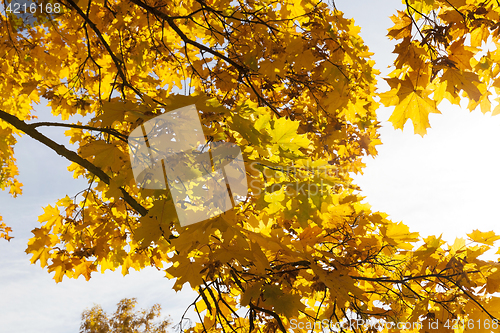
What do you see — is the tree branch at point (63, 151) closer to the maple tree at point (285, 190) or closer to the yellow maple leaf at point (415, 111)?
the maple tree at point (285, 190)

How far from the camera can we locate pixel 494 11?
231cm

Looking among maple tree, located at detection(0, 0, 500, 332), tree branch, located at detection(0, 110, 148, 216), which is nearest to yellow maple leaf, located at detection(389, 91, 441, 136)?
maple tree, located at detection(0, 0, 500, 332)

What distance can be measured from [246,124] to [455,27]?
1976mm

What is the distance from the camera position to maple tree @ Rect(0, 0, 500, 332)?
179 cm

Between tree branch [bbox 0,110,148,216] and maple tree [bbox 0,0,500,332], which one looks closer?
maple tree [bbox 0,0,500,332]

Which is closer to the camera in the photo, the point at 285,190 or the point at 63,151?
the point at 285,190

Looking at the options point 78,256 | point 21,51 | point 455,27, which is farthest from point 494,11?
point 21,51

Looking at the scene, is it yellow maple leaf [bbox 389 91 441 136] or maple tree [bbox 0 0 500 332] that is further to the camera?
yellow maple leaf [bbox 389 91 441 136]

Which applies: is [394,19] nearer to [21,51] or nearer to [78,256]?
[78,256]

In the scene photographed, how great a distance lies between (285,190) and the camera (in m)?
1.81

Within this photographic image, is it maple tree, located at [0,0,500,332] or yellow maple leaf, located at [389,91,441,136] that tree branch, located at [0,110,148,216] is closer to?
maple tree, located at [0,0,500,332]

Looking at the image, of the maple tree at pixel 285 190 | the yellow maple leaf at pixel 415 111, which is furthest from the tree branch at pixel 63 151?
the yellow maple leaf at pixel 415 111

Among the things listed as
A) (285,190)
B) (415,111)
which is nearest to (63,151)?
(285,190)

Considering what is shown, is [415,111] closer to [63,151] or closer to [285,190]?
[285,190]
